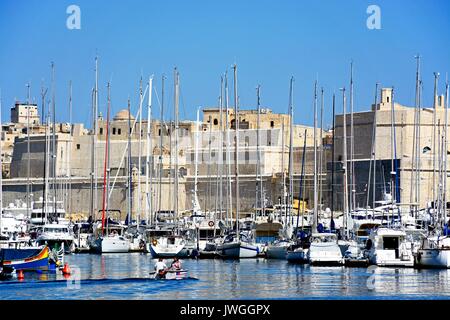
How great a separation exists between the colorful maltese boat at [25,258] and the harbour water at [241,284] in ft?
1.28

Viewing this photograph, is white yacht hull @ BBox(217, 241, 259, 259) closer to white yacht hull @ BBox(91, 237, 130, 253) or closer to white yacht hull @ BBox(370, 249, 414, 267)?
white yacht hull @ BBox(91, 237, 130, 253)

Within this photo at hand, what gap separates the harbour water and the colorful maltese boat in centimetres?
39

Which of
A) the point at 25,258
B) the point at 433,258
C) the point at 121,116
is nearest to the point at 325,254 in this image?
the point at 433,258

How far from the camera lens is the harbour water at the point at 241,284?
23.8 meters

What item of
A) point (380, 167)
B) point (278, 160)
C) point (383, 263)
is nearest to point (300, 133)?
point (278, 160)

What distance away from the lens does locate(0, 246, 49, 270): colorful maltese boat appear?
29.1 meters

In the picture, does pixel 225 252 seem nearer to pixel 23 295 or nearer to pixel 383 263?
pixel 383 263

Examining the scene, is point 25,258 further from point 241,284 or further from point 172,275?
point 241,284

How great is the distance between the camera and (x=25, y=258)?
96.8 ft

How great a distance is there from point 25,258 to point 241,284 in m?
5.44

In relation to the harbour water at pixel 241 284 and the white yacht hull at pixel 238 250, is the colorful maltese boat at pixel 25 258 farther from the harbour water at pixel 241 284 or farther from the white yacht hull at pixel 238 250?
the white yacht hull at pixel 238 250

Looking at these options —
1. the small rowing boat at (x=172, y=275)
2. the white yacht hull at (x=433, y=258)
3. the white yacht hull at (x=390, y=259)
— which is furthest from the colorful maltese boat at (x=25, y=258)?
the white yacht hull at (x=433, y=258)

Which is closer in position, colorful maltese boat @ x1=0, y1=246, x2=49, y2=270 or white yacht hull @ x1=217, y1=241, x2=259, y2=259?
colorful maltese boat @ x1=0, y1=246, x2=49, y2=270

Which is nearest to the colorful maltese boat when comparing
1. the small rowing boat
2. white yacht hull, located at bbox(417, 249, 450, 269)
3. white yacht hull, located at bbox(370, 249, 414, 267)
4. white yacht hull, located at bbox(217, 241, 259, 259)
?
the small rowing boat
